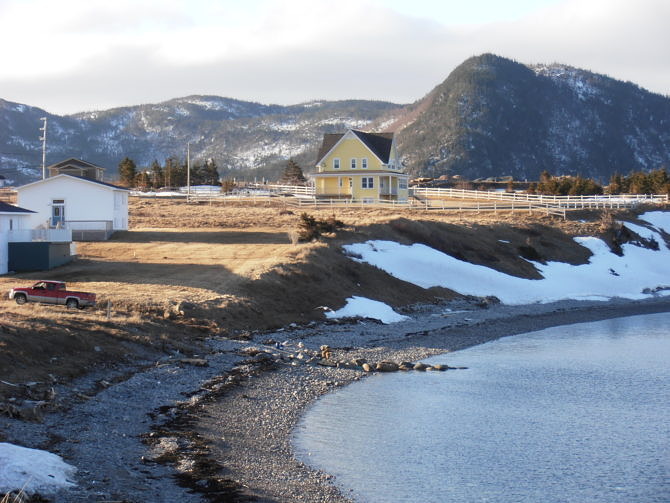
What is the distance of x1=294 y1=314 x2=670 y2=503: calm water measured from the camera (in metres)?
15.9

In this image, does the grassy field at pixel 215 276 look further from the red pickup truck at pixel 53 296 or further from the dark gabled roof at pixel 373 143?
the dark gabled roof at pixel 373 143

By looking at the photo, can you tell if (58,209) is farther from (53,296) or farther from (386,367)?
(386,367)

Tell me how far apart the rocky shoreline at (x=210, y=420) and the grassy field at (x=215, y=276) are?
5.05 feet

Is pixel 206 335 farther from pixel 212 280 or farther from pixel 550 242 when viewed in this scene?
pixel 550 242

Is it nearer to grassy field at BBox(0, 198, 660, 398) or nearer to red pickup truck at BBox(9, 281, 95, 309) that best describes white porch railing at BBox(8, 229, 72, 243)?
grassy field at BBox(0, 198, 660, 398)

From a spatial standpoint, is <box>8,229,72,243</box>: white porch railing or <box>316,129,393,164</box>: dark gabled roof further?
<box>316,129,393,164</box>: dark gabled roof

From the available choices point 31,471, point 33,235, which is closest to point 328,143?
point 33,235

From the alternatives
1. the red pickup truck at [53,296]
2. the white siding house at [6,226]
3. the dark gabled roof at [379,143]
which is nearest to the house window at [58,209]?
the white siding house at [6,226]

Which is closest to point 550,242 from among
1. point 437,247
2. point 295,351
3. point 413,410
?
point 437,247

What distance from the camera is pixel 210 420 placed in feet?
63.6

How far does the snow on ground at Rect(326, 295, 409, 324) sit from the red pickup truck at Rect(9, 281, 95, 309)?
11.2 m

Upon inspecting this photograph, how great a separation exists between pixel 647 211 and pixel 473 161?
109356 millimetres

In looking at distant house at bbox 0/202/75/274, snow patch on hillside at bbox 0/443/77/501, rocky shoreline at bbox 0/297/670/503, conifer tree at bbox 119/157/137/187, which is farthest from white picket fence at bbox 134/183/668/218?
snow patch on hillside at bbox 0/443/77/501

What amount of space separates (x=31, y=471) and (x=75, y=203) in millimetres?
44310
